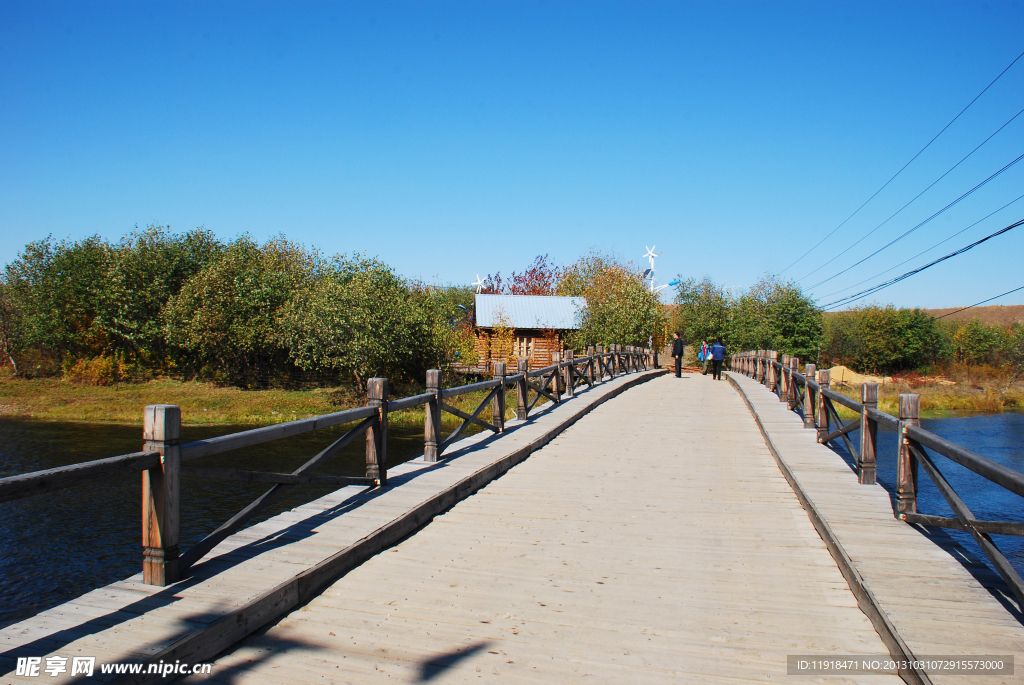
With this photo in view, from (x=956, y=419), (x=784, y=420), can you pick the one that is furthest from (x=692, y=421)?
(x=956, y=419)

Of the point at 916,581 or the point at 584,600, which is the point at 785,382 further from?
the point at 584,600

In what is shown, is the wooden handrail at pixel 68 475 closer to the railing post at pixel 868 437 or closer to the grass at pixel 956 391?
the railing post at pixel 868 437

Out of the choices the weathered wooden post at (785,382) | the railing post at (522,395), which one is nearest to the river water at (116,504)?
the weathered wooden post at (785,382)

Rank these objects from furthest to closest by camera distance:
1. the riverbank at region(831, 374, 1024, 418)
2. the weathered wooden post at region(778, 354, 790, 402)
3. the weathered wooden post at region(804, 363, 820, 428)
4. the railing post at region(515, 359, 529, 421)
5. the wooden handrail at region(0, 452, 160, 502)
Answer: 1. the riverbank at region(831, 374, 1024, 418)
2. the weathered wooden post at region(778, 354, 790, 402)
3. the railing post at region(515, 359, 529, 421)
4. the weathered wooden post at region(804, 363, 820, 428)
5. the wooden handrail at region(0, 452, 160, 502)

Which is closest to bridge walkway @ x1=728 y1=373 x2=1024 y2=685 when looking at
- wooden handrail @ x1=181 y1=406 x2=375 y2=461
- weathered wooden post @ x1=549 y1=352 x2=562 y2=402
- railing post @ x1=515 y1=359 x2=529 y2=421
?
wooden handrail @ x1=181 y1=406 x2=375 y2=461

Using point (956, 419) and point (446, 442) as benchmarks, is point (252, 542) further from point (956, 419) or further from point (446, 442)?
point (956, 419)

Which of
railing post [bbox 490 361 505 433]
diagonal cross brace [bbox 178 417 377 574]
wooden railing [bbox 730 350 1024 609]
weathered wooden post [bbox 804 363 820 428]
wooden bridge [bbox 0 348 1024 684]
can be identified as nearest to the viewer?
wooden bridge [bbox 0 348 1024 684]

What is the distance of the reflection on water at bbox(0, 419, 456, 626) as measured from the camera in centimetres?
1098

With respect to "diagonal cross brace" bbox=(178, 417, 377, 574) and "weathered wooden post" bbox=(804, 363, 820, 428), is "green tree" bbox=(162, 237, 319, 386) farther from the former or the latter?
"diagonal cross brace" bbox=(178, 417, 377, 574)

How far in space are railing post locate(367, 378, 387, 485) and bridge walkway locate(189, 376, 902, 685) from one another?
89 cm

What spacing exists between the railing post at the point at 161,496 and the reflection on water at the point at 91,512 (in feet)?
11.0

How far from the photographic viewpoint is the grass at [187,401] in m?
33.5

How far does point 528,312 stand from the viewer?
156 feet

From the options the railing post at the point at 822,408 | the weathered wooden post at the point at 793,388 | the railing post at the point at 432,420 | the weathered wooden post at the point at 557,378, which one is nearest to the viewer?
the railing post at the point at 432,420
